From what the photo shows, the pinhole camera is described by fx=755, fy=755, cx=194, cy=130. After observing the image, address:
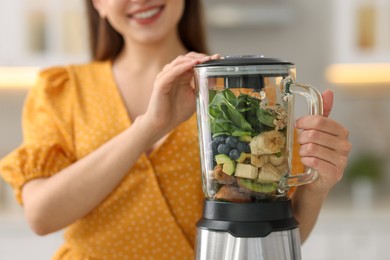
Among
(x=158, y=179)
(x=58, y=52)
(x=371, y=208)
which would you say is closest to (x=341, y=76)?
(x=371, y=208)

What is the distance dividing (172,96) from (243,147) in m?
0.22

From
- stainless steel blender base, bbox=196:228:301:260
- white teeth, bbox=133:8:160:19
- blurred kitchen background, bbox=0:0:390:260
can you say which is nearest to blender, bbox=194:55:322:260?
stainless steel blender base, bbox=196:228:301:260

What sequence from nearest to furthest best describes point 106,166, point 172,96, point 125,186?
1. point 172,96
2. point 106,166
3. point 125,186

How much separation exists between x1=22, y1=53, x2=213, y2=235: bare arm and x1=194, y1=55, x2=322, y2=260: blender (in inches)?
4.3

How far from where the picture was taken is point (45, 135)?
4.27 feet

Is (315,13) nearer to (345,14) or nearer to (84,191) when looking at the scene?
(345,14)

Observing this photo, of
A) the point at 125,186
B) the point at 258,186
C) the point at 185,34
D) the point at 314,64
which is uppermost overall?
the point at 185,34

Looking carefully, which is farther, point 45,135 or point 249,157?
point 45,135

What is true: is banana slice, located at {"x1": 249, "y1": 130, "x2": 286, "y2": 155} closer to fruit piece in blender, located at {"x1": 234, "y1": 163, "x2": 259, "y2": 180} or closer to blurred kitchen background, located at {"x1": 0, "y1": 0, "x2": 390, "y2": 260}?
fruit piece in blender, located at {"x1": 234, "y1": 163, "x2": 259, "y2": 180}

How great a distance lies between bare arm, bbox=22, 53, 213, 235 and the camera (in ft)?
3.41

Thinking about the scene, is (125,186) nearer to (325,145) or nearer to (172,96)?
(172,96)

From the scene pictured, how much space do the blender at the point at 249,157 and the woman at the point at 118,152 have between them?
16cm

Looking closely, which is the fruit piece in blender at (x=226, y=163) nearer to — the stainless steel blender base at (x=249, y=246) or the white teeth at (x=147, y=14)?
→ the stainless steel blender base at (x=249, y=246)

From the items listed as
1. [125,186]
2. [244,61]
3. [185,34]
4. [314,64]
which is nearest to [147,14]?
[185,34]
